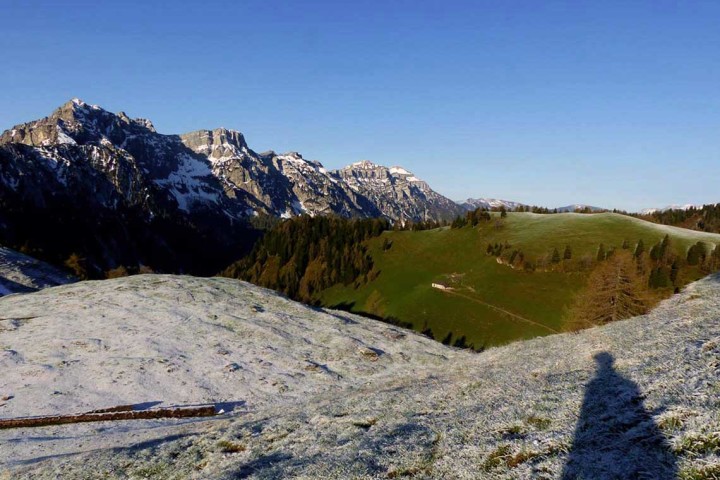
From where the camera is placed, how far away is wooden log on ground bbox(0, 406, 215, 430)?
105 feet

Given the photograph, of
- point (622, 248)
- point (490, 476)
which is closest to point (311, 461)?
point (490, 476)

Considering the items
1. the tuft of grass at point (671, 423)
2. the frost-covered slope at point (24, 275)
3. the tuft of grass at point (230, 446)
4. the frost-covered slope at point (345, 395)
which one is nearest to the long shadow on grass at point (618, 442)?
the frost-covered slope at point (345, 395)

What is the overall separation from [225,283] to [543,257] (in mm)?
132839

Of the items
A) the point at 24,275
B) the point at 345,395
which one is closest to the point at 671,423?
the point at 345,395

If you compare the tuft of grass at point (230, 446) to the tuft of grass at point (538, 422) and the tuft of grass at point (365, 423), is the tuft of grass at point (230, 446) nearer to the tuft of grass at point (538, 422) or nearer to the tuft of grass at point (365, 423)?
the tuft of grass at point (365, 423)

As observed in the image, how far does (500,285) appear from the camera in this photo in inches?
6225

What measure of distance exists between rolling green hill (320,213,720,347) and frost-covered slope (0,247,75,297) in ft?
336

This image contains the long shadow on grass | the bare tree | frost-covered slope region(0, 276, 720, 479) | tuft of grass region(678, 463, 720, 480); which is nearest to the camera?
tuft of grass region(678, 463, 720, 480)

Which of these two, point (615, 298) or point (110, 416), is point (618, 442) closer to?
point (110, 416)

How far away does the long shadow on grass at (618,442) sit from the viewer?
11.8m

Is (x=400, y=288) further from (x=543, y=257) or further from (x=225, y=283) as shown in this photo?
(x=225, y=283)

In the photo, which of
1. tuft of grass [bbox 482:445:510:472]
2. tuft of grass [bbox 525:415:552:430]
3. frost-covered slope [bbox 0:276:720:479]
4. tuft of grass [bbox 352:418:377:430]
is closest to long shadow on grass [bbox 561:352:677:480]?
frost-covered slope [bbox 0:276:720:479]

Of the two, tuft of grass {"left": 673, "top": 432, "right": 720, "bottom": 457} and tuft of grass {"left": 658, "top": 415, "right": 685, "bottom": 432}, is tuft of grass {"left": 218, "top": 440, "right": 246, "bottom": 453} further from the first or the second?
tuft of grass {"left": 673, "top": 432, "right": 720, "bottom": 457}

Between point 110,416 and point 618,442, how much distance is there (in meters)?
36.5
